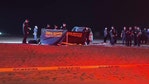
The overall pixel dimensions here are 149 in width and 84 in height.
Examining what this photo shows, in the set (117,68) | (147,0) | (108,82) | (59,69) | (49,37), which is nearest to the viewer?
(108,82)

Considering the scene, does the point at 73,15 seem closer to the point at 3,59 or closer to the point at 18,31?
the point at 18,31

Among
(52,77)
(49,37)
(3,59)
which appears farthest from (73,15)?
(52,77)

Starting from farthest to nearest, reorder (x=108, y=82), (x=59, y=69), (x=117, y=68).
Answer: (x=117, y=68) < (x=59, y=69) < (x=108, y=82)

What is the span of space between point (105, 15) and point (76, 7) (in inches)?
248

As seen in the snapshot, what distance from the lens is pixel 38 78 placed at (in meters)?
14.5

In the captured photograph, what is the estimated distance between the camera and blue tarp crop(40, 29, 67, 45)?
3191 centimetres

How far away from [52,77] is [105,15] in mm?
59853

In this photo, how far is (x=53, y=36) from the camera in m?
32.0

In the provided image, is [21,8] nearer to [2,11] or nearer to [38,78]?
[2,11]

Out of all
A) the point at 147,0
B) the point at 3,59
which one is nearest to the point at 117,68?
the point at 3,59

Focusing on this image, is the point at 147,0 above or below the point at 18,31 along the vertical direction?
above

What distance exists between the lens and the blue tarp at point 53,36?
31.9m

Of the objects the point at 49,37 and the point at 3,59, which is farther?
the point at 49,37

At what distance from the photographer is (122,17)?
7425 centimetres
